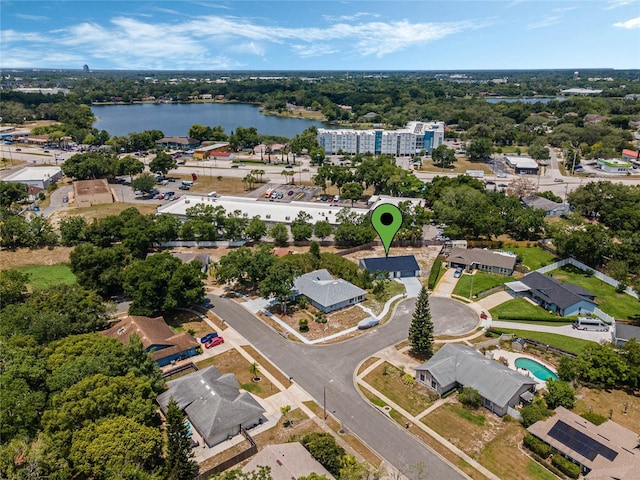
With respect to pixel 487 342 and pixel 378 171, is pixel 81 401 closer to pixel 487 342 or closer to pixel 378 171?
pixel 487 342

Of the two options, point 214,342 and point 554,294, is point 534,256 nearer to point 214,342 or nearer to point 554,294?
point 554,294

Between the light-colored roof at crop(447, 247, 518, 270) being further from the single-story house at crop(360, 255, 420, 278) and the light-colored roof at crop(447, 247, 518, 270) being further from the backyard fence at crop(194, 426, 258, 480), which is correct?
the backyard fence at crop(194, 426, 258, 480)

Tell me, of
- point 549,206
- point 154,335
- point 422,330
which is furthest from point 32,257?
point 549,206

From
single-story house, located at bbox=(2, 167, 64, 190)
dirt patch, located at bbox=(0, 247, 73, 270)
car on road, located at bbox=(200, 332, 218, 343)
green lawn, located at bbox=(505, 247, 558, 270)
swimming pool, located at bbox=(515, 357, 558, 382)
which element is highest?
single-story house, located at bbox=(2, 167, 64, 190)

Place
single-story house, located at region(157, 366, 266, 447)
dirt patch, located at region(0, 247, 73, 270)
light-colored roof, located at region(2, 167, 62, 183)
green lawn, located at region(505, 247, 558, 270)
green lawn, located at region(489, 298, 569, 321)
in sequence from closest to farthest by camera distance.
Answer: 1. single-story house, located at region(157, 366, 266, 447)
2. green lawn, located at region(489, 298, 569, 321)
3. green lawn, located at region(505, 247, 558, 270)
4. dirt patch, located at region(0, 247, 73, 270)
5. light-colored roof, located at region(2, 167, 62, 183)

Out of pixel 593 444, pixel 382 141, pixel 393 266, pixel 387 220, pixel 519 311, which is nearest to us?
pixel 593 444

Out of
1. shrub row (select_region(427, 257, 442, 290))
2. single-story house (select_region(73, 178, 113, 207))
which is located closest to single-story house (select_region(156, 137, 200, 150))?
single-story house (select_region(73, 178, 113, 207))
